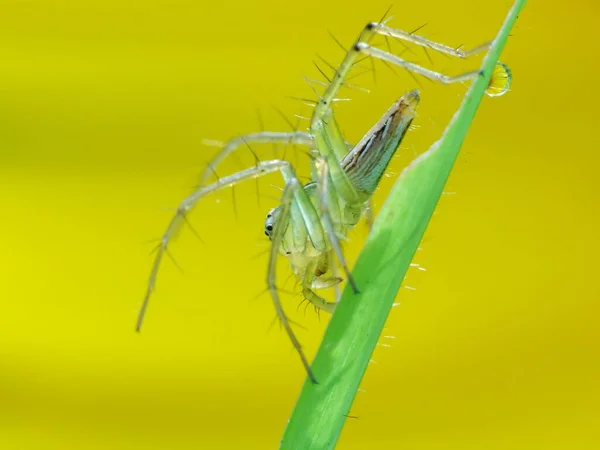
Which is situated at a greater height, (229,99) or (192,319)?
(229,99)

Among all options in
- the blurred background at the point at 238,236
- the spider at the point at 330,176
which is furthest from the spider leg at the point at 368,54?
the blurred background at the point at 238,236

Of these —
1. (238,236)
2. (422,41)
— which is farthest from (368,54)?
(238,236)

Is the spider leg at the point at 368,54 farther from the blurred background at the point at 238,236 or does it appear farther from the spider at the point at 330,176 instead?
the blurred background at the point at 238,236

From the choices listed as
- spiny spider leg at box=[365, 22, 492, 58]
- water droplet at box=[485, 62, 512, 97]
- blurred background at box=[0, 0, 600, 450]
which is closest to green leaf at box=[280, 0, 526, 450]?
water droplet at box=[485, 62, 512, 97]

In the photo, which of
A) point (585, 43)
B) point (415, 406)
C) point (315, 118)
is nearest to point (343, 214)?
point (315, 118)

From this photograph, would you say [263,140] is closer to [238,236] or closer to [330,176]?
[330,176]

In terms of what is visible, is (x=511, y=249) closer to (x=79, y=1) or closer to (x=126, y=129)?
(x=126, y=129)

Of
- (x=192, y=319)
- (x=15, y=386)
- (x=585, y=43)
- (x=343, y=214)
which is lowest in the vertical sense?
(x=15, y=386)
